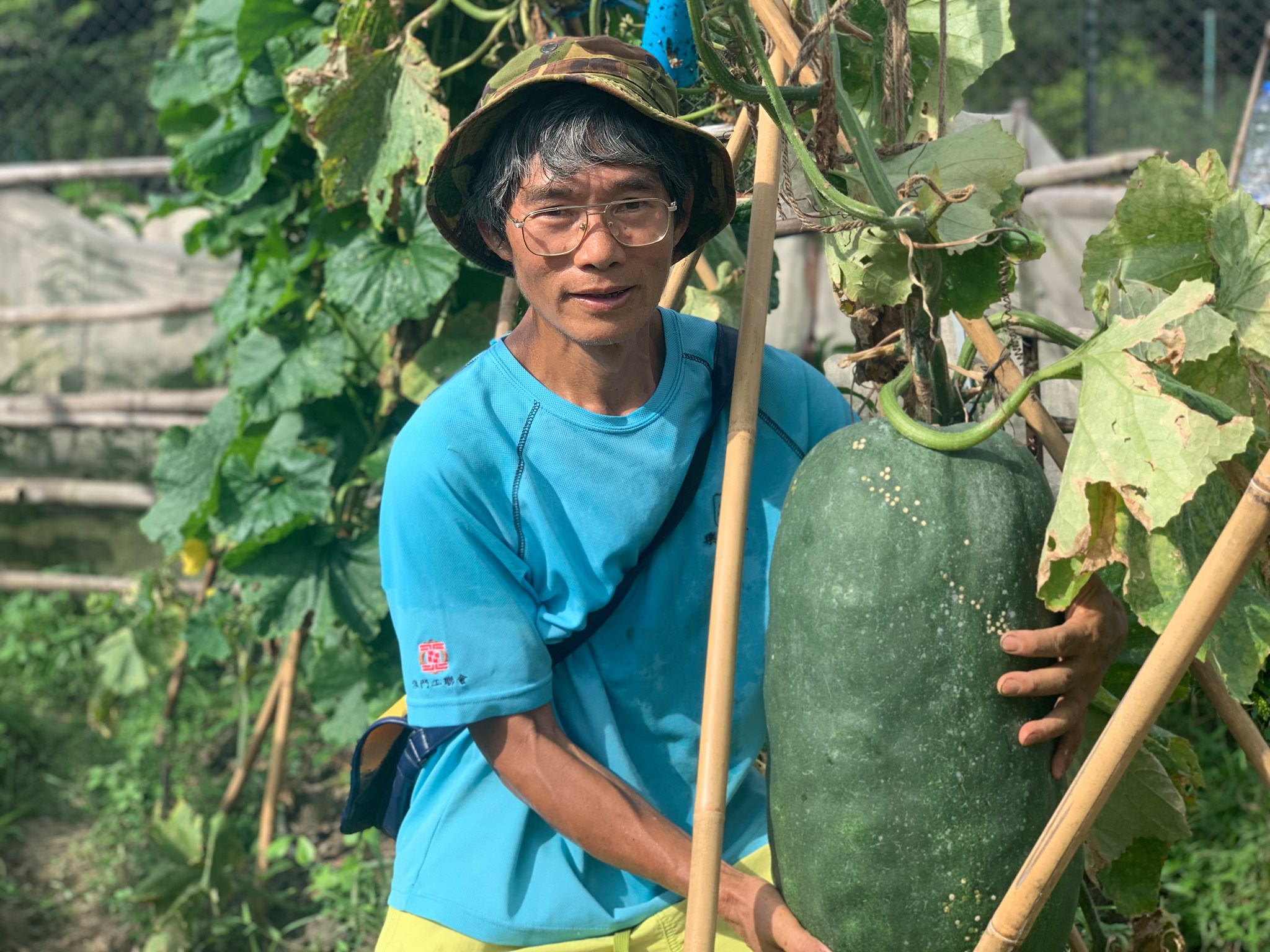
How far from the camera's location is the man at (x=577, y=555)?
5.80 feet

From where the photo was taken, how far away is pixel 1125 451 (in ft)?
4.76

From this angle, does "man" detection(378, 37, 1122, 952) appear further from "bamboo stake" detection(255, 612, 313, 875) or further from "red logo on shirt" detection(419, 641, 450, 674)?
"bamboo stake" detection(255, 612, 313, 875)

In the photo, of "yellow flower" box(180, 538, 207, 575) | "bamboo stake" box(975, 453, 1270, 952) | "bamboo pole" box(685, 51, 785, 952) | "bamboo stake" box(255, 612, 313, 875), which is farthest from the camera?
"yellow flower" box(180, 538, 207, 575)

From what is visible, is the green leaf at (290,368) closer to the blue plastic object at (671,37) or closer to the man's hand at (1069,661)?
the blue plastic object at (671,37)

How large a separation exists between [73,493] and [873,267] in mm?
4924

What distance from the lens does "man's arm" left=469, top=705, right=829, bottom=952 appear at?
180 cm

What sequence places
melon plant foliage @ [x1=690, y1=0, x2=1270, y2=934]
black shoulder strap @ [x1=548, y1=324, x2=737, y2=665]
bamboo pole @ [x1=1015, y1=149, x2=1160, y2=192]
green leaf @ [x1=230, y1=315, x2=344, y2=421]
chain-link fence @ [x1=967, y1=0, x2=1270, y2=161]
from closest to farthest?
melon plant foliage @ [x1=690, y1=0, x2=1270, y2=934]
black shoulder strap @ [x1=548, y1=324, x2=737, y2=665]
green leaf @ [x1=230, y1=315, x2=344, y2=421]
bamboo pole @ [x1=1015, y1=149, x2=1160, y2=192]
chain-link fence @ [x1=967, y1=0, x2=1270, y2=161]

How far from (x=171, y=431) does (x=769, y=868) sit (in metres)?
2.49

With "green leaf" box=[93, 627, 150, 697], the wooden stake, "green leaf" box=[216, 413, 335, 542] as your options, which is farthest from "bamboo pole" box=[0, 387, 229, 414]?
"green leaf" box=[216, 413, 335, 542]

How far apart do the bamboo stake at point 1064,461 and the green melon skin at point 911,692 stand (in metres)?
0.19

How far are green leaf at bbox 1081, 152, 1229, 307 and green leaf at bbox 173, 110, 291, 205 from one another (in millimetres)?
2322

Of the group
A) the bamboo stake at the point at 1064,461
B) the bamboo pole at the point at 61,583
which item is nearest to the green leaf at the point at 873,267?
the bamboo stake at the point at 1064,461

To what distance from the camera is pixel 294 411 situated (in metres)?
3.63

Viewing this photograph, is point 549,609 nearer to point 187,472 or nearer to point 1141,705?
point 1141,705
